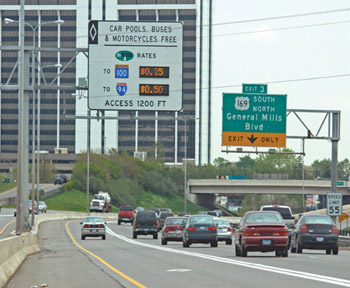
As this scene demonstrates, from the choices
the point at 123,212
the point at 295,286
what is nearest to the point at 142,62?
the point at 295,286

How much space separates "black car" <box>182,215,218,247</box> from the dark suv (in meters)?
15.1

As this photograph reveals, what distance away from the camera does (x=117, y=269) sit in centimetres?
2295

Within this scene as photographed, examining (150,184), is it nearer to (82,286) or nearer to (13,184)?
(13,184)

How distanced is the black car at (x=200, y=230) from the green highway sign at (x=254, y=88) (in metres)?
11.2

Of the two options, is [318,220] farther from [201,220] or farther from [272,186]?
[272,186]

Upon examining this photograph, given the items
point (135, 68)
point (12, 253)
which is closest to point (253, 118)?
point (135, 68)

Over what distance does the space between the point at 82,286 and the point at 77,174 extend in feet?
438

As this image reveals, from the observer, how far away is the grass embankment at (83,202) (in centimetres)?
12962

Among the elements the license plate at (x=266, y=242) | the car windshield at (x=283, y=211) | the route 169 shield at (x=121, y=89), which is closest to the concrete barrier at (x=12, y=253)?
the route 169 shield at (x=121, y=89)

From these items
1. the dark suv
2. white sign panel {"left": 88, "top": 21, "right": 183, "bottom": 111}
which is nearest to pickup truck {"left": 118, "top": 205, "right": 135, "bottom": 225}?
the dark suv

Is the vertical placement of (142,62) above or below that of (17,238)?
above

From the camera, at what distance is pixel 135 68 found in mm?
37281

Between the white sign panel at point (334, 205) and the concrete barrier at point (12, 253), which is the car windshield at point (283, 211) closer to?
the white sign panel at point (334, 205)

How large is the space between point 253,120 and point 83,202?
9118 centimetres
